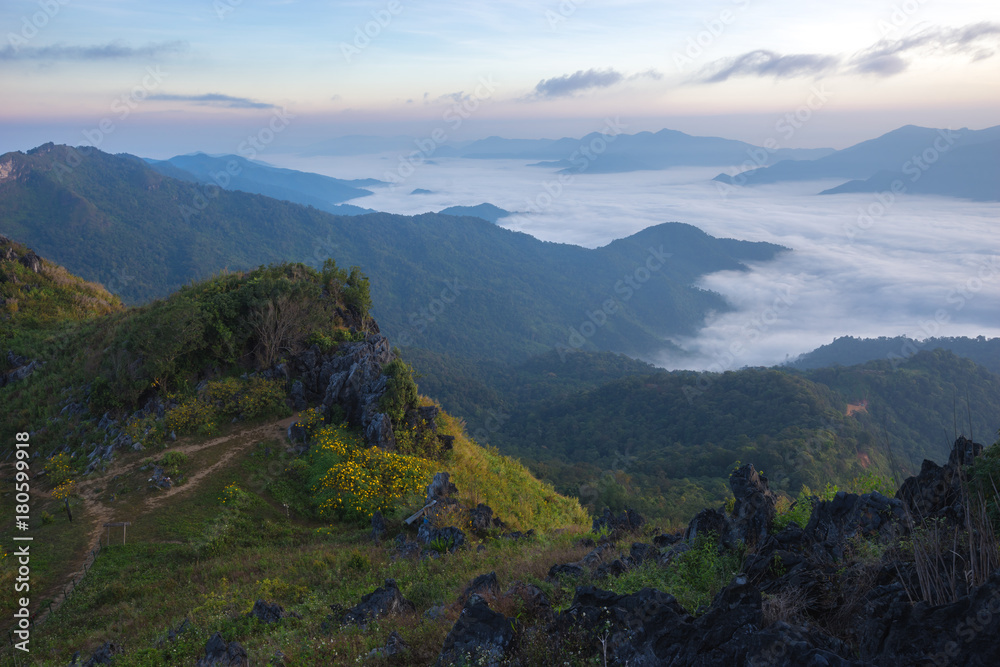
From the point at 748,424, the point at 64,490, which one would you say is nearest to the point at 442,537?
the point at 64,490

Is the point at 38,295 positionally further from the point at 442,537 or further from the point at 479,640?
the point at 479,640

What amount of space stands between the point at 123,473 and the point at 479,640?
13.6 m

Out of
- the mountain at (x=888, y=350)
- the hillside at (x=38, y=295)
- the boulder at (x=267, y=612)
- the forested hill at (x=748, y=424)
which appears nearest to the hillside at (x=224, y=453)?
the boulder at (x=267, y=612)

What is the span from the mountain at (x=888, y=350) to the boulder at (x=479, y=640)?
12462cm

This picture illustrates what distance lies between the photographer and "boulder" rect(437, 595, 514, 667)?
607 centimetres

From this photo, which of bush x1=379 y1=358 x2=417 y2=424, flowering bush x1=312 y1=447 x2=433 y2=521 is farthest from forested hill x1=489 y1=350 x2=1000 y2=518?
flowering bush x1=312 y1=447 x2=433 y2=521

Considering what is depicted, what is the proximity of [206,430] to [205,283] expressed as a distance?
7685 mm

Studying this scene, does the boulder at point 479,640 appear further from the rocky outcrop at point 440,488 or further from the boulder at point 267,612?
the rocky outcrop at point 440,488

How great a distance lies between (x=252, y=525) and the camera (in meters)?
13.4

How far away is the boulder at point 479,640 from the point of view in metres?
6.07

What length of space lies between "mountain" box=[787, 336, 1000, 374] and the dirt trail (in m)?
121

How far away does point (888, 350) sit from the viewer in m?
130

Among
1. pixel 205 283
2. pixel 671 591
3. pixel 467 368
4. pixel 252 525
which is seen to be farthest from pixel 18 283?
pixel 467 368

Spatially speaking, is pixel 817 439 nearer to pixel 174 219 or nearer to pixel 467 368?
pixel 467 368
